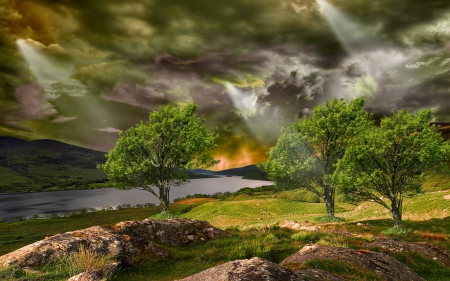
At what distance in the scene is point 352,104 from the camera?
3519 cm

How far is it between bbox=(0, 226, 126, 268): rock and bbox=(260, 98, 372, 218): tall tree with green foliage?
24884 millimetres

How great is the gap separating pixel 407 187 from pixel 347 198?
657 cm

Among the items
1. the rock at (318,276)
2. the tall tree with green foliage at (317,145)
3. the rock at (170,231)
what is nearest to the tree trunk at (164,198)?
the rock at (170,231)

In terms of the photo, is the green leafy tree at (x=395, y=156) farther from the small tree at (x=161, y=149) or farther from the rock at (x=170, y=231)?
the small tree at (x=161, y=149)

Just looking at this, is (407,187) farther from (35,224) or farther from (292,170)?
(35,224)

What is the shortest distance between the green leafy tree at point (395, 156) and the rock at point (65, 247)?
2437 centimetres

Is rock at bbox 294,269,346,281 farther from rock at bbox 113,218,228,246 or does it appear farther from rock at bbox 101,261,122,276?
rock at bbox 113,218,228,246

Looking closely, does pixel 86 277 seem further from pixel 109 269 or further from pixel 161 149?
pixel 161 149

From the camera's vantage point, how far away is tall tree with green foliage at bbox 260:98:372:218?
34.5 metres

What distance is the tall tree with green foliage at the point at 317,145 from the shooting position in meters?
34.5

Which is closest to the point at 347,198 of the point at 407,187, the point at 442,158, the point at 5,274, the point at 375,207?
the point at 407,187

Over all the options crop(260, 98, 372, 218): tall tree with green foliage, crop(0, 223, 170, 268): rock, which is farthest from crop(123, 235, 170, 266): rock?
crop(260, 98, 372, 218): tall tree with green foliage

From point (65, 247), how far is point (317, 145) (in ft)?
108

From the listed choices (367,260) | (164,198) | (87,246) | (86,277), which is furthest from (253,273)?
A: (164,198)
